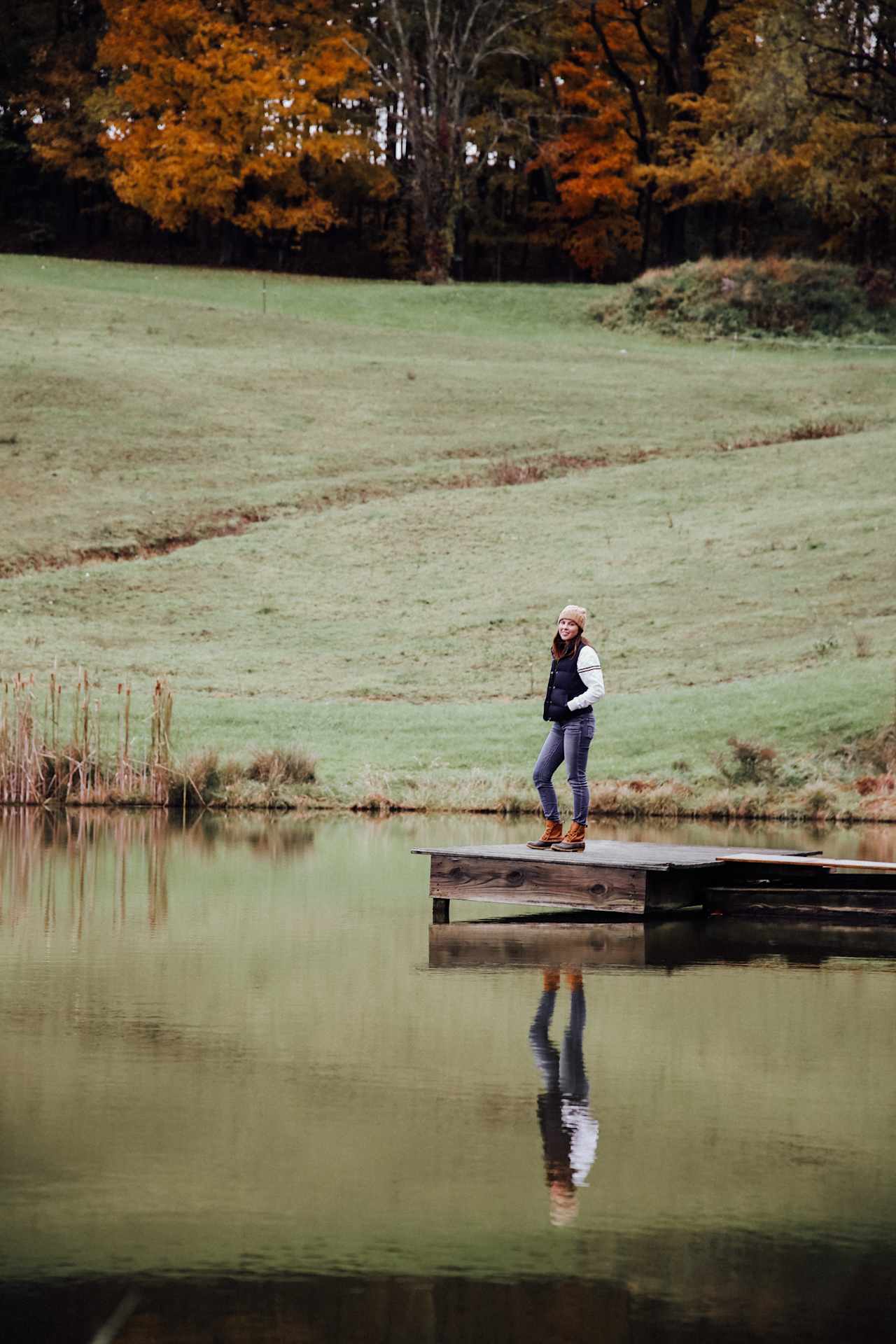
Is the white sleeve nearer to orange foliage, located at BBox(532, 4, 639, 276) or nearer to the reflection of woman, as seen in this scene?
the reflection of woman

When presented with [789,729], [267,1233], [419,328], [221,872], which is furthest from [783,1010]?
[419,328]

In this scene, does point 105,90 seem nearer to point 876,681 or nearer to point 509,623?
point 509,623

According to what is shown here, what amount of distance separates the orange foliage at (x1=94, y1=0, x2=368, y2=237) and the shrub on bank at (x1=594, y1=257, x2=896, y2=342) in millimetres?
14690

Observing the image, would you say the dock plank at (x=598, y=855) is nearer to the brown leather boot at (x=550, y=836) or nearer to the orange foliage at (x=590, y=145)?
the brown leather boot at (x=550, y=836)

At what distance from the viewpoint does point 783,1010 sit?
1141cm

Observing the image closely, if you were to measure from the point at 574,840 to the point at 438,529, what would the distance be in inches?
1075

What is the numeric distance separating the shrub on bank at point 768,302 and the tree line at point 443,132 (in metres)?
2.41

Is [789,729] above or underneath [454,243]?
underneath

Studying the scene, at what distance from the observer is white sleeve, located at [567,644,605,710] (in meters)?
15.7

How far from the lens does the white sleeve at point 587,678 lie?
15.7m

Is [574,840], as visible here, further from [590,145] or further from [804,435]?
[590,145]

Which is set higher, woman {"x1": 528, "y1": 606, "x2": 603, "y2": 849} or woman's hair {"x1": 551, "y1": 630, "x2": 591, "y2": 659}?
woman's hair {"x1": 551, "y1": 630, "x2": 591, "y2": 659}

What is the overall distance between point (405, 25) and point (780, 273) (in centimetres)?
1984

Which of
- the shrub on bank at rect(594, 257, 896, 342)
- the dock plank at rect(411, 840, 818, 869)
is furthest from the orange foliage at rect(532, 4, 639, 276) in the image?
the dock plank at rect(411, 840, 818, 869)
